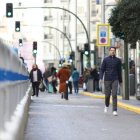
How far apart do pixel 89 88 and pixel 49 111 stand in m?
23.4

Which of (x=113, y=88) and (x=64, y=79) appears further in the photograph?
(x=64, y=79)

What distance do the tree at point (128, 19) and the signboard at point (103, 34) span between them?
1041 centimetres

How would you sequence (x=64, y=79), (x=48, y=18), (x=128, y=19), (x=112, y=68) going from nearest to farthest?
(x=112, y=68) < (x=128, y=19) < (x=64, y=79) < (x=48, y=18)

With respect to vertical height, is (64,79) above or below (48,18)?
below

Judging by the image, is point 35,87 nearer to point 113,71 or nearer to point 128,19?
point 128,19

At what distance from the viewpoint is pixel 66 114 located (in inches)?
746

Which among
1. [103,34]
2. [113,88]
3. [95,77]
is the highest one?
[103,34]

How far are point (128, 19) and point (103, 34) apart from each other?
11.6 meters

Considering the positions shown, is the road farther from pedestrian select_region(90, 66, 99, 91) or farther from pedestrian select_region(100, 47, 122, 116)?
pedestrian select_region(90, 66, 99, 91)

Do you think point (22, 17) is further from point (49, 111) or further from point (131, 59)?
point (49, 111)

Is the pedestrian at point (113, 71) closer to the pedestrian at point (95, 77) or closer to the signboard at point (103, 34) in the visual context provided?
the signboard at point (103, 34)

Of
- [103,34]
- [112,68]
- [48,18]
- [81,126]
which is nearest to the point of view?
[81,126]

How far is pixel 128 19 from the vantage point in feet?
78.7

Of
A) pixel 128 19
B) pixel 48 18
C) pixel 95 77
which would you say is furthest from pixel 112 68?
pixel 48 18
